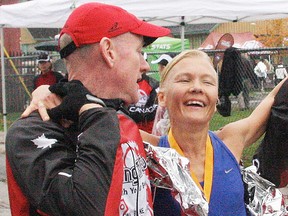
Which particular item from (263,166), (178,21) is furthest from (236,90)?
(263,166)

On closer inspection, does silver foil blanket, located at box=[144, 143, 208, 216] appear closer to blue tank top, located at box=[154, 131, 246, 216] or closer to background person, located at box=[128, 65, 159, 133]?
blue tank top, located at box=[154, 131, 246, 216]

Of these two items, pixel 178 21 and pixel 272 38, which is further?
pixel 272 38

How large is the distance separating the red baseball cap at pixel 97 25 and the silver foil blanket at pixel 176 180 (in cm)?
43

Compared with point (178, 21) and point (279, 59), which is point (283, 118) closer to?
point (279, 59)

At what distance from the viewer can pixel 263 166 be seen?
3.22 m

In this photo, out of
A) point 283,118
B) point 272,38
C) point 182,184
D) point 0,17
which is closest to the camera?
point 182,184

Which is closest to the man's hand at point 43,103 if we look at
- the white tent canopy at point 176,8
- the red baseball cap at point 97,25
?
the red baseball cap at point 97,25

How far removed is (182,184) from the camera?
7.09 feet

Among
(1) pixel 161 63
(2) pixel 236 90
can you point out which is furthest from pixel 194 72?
(2) pixel 236 90

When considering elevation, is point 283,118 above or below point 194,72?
below

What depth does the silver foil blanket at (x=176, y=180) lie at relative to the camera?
2.14 meters

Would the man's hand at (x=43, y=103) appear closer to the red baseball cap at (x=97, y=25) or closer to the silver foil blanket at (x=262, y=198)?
the red baseball cap at (x=97, y=25)

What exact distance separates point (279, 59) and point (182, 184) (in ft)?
27.6

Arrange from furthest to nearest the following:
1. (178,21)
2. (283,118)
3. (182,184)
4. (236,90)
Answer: (178,21), (236,90), (283,118), (182,184)
